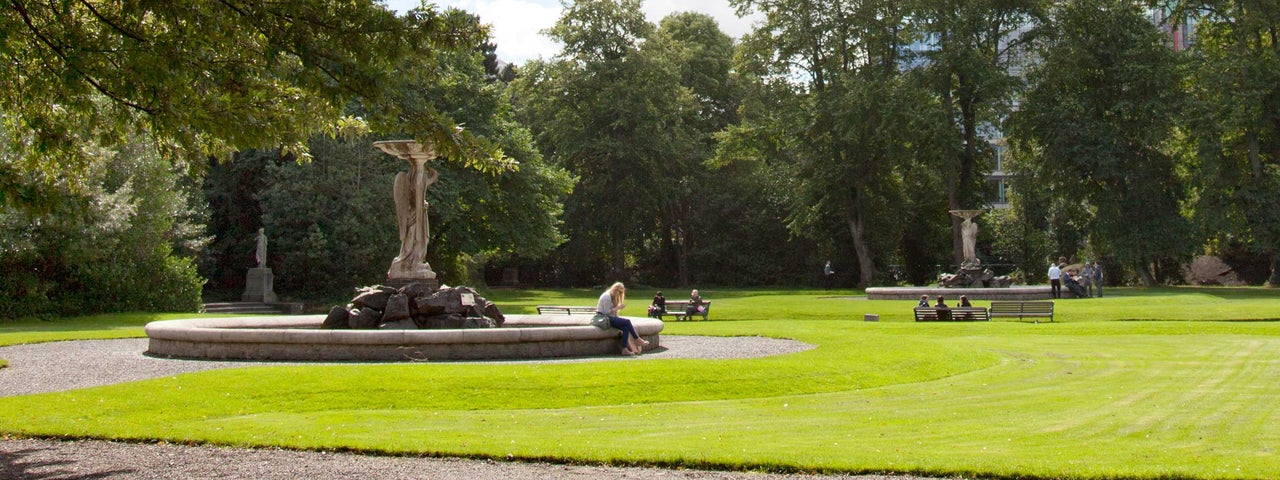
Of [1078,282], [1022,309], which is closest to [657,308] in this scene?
[1022,309]

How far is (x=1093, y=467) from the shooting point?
8.21 metres

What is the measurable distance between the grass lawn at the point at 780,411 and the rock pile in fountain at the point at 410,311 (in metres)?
3.54

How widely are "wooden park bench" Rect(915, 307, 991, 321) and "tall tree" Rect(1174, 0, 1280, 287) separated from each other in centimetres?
2012

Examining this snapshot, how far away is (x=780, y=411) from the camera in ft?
38.6

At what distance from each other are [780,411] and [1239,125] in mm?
39357

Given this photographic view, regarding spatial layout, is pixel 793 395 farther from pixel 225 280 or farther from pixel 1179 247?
pixel 1179 247

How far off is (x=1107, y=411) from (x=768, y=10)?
43000mm

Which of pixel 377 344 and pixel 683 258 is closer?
pixel 377 344

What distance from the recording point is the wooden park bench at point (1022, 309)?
27.9m

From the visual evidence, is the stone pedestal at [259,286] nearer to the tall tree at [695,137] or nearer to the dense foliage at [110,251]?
the dense foliage at [110,251]

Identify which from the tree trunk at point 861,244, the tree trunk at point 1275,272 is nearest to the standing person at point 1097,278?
the tree trunk at point 1275,272

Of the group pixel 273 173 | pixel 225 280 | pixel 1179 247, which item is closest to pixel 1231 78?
pixel 1179 247

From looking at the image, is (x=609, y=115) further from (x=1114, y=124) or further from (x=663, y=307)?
(x=663, y=307)

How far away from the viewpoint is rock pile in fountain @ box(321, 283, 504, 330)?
59.1ft
